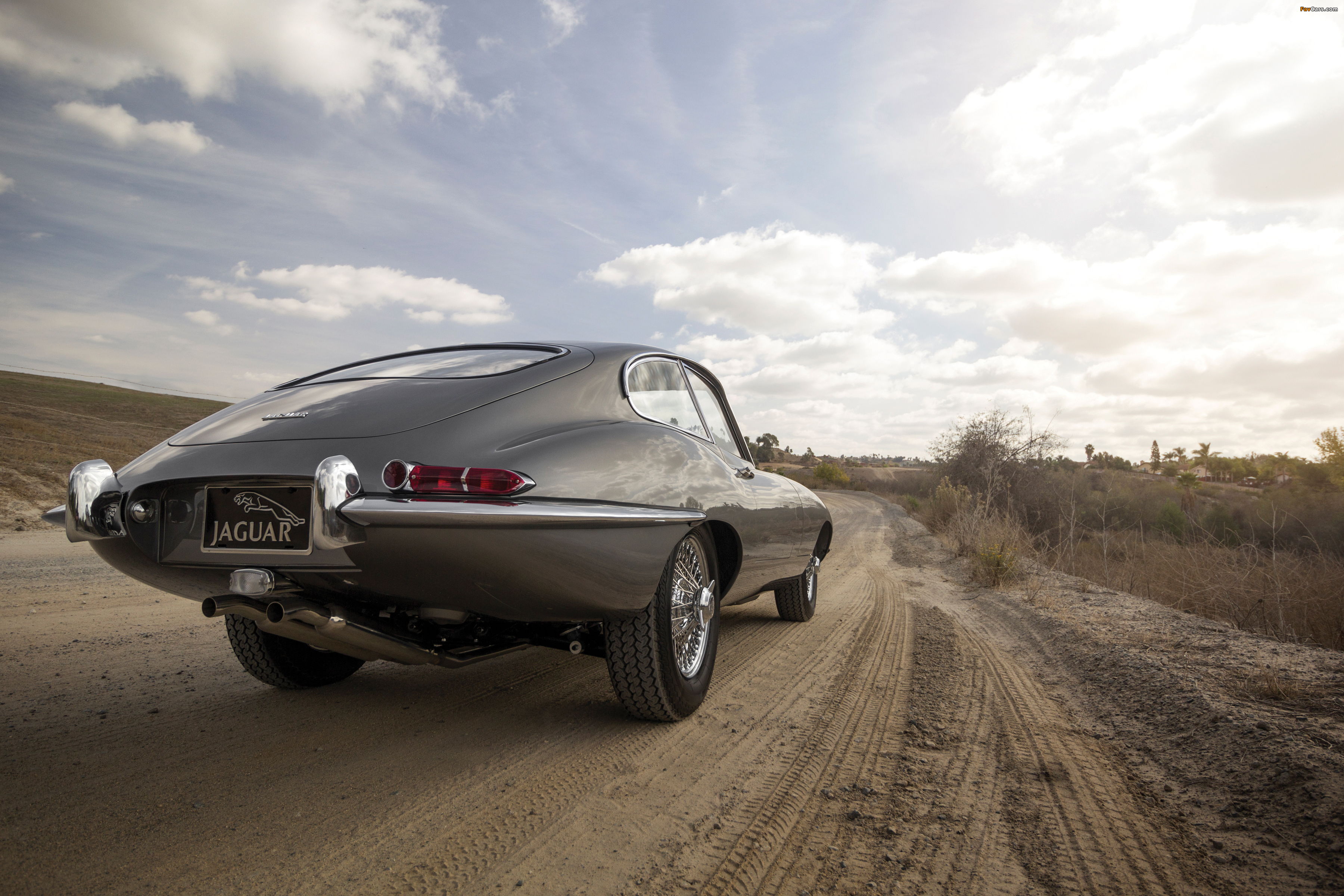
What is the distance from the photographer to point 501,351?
10.4ft

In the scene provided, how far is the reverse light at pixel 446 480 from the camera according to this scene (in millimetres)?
2184

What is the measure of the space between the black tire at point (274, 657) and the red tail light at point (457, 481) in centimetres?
158

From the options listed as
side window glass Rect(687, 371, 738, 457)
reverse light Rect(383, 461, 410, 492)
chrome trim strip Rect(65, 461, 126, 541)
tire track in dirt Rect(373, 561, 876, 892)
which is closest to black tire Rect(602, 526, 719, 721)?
tire track in dirt Rect(373, 561, 876, 892)

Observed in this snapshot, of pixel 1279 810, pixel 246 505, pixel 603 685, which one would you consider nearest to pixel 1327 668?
pixel 1279 810

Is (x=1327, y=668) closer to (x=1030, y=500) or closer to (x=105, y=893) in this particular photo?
(x=105, y=893)

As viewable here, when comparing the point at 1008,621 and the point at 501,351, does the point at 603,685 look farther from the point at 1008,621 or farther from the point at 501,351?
the point at 1008,621

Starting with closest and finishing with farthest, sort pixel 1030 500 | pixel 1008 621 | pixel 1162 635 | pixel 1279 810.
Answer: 1. pixel 1279 810
2. pixel 1162 635
3. pixel 1008 621
4. pixel 1030 500

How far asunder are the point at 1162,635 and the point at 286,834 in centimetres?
511

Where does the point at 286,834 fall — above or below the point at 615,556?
below

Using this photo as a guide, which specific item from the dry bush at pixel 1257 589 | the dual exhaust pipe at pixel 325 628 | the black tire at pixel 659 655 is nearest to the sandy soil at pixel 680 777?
the black tire at pixel 659 655

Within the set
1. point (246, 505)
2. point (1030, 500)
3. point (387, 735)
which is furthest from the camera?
point (1030, 500)

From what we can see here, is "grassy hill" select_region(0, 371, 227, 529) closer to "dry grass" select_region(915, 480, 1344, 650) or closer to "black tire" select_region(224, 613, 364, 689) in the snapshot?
"black tire" select_region(224, 613, 364, 689)

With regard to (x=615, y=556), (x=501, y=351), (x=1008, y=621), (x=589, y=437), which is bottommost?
(x=1008, y=621)

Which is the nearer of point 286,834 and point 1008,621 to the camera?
point 286,834
